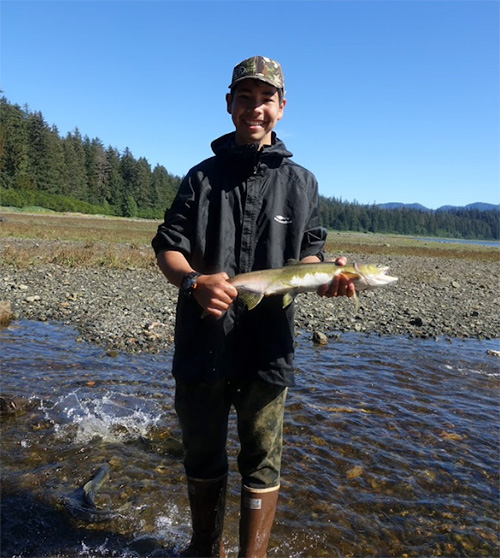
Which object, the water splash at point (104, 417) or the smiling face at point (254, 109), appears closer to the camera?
the smiling face at point (254, 109)

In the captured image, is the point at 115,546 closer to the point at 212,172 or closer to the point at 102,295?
the point at 212,172

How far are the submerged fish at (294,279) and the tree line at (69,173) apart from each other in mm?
82729

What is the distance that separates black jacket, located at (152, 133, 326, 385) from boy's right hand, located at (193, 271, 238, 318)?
13.9 inches

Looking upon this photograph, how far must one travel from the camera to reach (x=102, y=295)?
1466 cm

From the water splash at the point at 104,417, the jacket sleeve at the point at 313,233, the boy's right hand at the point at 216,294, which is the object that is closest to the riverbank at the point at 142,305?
the water splash at the point at 104,417

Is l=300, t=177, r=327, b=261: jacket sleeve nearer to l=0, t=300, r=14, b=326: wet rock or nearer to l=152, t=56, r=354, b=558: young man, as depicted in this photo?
l=152, t=56, r=354, b=558: young man

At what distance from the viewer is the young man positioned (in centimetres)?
312

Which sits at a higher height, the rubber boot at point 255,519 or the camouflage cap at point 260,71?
the camouflage cap at point 260,71

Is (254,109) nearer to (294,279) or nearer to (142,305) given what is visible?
(294,279)

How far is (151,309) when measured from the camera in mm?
13281

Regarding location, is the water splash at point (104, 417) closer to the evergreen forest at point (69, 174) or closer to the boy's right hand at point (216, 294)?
the boy's right hand at point (216, 294)

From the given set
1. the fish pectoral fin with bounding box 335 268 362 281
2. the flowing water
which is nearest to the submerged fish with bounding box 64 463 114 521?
the flowing water

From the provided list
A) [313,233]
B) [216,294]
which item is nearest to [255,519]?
[216,294]

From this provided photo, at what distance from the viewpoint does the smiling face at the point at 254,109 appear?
10.5ft
